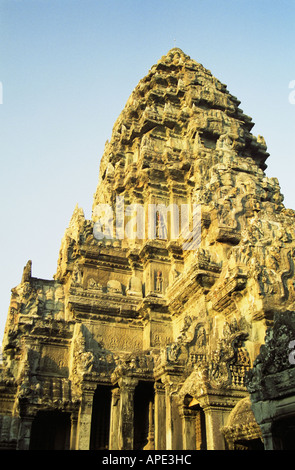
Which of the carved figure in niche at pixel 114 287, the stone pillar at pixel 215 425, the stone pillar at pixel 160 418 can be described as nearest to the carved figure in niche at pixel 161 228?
the carved figure in niche at pixel 114 287

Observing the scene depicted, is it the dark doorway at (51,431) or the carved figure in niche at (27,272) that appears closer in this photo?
the dark doorway at (51,431)

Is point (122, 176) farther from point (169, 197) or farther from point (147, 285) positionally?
A: point (147, 285)

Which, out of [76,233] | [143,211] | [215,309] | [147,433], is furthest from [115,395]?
[143,211]

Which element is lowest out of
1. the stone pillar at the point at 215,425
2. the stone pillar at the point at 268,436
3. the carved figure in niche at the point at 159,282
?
the stone pillar at the point at 268,436

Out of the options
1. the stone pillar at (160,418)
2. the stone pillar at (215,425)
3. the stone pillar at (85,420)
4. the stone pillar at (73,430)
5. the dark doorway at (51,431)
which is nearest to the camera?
the stone pillar at (215,425)

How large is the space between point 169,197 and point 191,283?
21.0 feet

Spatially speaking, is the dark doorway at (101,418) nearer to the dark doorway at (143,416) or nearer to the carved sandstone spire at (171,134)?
the dark doorway at (143,416)

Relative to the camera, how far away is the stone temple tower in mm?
11102

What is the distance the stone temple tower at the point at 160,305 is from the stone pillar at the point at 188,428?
27 mm

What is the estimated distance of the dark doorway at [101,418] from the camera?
13742 millimetres

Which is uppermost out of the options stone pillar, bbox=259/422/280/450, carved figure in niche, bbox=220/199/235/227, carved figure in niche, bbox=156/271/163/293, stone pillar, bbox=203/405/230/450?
carved figure in niche, bbox=220/199/235/227

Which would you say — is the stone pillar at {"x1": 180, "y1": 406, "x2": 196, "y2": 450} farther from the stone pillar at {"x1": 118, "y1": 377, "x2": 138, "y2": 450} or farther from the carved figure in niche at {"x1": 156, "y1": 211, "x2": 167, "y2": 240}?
the carved figure in niche at {"x1": 156, "y1": 211, "x2": 167, "y2": 240}

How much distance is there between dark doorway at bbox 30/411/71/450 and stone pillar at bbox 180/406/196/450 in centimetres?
487

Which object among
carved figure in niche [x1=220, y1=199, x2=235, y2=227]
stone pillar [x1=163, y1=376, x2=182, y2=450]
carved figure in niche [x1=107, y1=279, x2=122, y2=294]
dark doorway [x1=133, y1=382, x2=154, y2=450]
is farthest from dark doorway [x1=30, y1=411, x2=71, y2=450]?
carved figure in niche [x1=220, y1=199, x2=235, y2=227]
